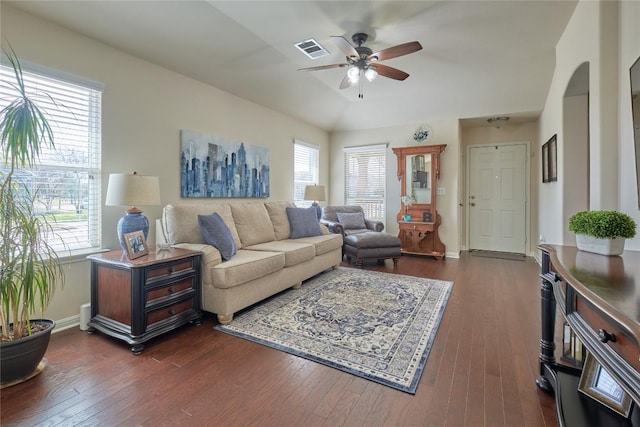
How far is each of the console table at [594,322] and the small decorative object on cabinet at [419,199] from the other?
3657 millimetres

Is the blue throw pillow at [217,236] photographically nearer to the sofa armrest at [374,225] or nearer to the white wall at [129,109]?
the white wall at [129,109]

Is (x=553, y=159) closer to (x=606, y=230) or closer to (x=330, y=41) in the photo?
(x=606, y=230)

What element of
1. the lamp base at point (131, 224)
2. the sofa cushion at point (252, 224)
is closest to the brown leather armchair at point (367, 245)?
the sofa cushion at point (252, 224)

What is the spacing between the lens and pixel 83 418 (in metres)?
1.49

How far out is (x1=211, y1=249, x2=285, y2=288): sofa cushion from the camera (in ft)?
8.25

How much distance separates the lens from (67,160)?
251cm

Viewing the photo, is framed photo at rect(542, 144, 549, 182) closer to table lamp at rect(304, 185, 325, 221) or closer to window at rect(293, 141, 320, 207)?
table lamp at rect(304, 185, 325, 221)

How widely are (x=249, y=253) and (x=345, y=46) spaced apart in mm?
2179

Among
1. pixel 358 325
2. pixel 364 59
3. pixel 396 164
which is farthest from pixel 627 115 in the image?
pixel 396 164

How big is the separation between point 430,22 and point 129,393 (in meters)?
3.83

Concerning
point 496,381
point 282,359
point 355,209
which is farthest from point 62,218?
point 355,209

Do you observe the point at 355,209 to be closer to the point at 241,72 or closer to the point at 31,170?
the point at 241,72

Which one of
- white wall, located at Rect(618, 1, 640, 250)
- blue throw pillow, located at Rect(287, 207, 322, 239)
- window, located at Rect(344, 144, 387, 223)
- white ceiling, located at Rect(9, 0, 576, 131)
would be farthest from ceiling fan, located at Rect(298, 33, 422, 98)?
window, located at Rect(344, 144, 387, 223)

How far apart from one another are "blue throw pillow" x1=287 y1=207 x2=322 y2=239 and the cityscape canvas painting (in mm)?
718
